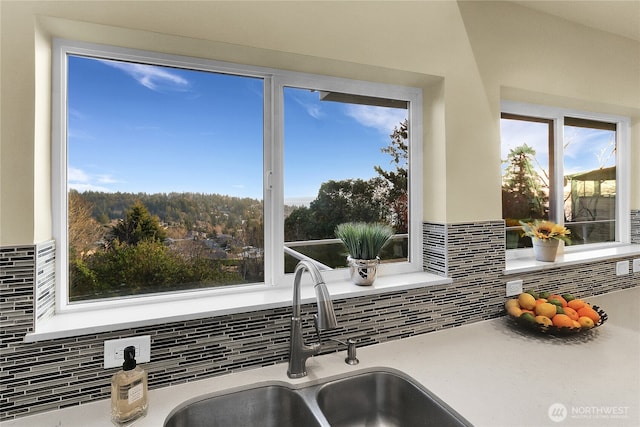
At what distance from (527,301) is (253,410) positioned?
1236 mm

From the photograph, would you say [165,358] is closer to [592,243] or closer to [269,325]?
[269,325]

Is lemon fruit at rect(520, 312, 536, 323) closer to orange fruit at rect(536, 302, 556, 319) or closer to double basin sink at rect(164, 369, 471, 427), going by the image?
orange fruit at rect(536, 302, 556, 319)

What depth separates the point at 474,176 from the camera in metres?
1.54

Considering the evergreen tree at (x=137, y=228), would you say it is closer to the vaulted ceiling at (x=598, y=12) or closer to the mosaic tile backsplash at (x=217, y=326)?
the mosaic tile backsplash at (x=217, y=326)

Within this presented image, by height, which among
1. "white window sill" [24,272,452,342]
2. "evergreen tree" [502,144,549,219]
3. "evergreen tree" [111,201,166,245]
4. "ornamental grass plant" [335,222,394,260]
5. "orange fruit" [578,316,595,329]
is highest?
"evergreen tree" [502,144,549,219]

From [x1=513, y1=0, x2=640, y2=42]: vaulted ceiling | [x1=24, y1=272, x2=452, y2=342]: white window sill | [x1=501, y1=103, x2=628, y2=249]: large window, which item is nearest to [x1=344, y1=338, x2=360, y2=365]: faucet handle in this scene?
[x1=24, y1=272, x2=452, y2=342]: white window sill

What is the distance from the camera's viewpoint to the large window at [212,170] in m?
1.13

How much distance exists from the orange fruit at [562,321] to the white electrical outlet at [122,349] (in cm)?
153

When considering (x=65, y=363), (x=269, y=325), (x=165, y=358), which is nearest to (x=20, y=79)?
(x=65, y=363)

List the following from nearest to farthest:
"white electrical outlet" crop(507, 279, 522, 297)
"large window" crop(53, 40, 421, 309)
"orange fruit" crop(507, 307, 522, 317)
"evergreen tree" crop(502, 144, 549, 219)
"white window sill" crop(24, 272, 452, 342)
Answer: "white window sill" crop(24, 272, 452, 342) < "large window" crop(53, 40, 421, 309) < "orange fruit" crop(507, 307, 522, 317) < "white electrical outlet" crop(507, 279, 522, 297) < "evergreen tree" crop(502, 144, 549, 219)

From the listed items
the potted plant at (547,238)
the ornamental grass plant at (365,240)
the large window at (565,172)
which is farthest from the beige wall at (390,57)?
the potted plant at (547,238)

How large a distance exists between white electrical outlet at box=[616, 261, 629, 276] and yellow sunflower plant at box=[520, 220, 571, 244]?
468 millimetres

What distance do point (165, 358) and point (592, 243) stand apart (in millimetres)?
2666

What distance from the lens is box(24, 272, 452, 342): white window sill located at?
3.16ft
